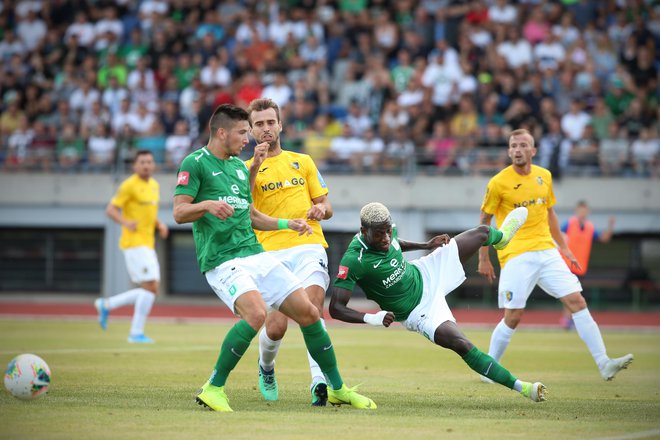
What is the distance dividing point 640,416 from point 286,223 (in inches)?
133

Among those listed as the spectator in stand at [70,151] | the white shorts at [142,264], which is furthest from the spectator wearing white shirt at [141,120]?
the white shorts at [142,264]

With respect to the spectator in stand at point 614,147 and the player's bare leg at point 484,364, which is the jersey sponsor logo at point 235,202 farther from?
the spectator in stand at point 614,147

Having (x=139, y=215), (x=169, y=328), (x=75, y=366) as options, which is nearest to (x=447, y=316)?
(x=75, y=366)

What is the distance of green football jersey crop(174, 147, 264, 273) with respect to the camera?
29.4 ft

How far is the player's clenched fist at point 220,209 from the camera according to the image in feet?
28.1

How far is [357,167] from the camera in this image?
2612 cm

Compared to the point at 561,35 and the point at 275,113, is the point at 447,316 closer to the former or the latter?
the point at 275,113

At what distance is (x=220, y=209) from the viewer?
8578 millimetres

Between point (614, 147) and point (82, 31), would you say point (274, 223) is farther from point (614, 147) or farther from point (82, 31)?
point (82, 31)

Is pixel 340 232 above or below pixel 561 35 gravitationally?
below

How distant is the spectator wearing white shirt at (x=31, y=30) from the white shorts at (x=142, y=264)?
1564cm

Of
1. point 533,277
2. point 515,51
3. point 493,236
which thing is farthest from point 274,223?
point 515,51

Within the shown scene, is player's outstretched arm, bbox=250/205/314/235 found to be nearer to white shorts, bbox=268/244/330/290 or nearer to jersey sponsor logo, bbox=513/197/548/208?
white shorts, bbox=268/244/330/290

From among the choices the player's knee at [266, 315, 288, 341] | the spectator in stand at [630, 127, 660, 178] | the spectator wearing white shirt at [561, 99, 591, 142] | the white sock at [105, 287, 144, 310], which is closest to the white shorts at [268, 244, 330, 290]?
the player's knee at [266, 315, 288, 341]
